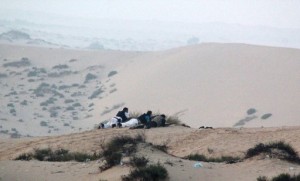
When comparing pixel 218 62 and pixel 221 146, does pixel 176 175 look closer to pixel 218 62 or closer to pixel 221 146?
pixel 221 146

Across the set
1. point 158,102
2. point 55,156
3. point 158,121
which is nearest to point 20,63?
point 158,102

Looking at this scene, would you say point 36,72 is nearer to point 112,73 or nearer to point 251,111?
point 112,73

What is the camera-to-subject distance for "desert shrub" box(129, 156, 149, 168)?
8595mm

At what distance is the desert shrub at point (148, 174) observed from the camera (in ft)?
26.0

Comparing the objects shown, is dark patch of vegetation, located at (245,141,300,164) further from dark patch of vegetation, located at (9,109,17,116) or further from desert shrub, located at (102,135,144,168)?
dark patch of vegetation, located at (9,109,17,116)

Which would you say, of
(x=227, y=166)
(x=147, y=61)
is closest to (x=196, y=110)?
(x=147, y=61)

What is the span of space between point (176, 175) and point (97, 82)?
48838 millimetres

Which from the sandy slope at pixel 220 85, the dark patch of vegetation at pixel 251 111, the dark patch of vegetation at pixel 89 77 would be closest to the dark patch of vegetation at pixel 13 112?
the sandy slope at pixel 220 85

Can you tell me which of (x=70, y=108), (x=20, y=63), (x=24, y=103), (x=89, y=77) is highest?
(x=20, y=63)

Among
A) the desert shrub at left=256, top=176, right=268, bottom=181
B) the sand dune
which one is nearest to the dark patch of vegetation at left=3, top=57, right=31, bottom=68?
the sand dune

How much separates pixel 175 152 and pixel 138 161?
16.2 feet

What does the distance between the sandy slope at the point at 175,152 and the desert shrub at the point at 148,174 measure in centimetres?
29

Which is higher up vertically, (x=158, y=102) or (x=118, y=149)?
(x=158, y=102)

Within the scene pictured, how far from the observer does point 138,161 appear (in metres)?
8.70
